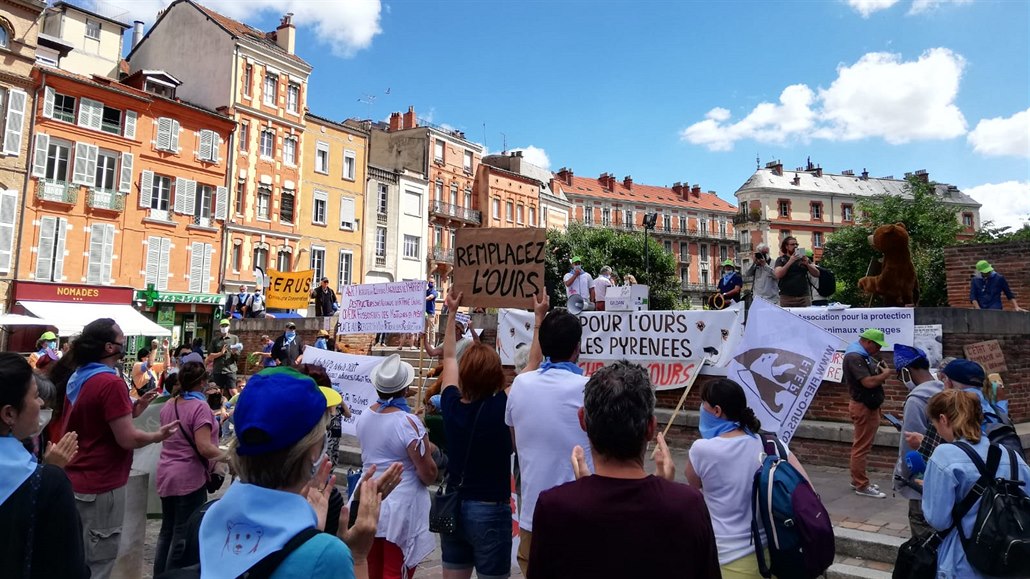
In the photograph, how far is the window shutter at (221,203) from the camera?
33469mm

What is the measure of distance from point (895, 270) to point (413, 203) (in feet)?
127

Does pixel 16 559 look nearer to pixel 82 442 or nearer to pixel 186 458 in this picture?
pixel 82 442

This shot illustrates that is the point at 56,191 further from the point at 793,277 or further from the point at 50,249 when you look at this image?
the point at 793,277

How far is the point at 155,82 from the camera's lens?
3278 cm

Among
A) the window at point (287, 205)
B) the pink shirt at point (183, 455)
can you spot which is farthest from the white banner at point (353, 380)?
the window at point (287, 205)

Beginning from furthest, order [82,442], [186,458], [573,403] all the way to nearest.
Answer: [186,458], [82,442], [573,403]

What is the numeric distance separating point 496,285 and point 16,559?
13.6ft

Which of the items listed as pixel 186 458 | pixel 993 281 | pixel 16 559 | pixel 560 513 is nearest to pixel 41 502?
pixel 16 559

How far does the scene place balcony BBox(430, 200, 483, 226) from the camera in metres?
48.2

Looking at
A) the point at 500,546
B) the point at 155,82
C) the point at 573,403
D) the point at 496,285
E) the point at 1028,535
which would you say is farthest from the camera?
the point at 155,82

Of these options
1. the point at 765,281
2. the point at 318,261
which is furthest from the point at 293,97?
the point at 765,281

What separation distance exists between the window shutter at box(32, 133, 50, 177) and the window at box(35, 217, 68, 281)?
1.97 metres

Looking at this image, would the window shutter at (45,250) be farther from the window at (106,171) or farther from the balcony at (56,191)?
the window at (106,171)

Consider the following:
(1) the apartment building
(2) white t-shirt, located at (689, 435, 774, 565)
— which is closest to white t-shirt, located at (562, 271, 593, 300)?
(2) white t-shirt, located at (689, 435, 774, 565)
